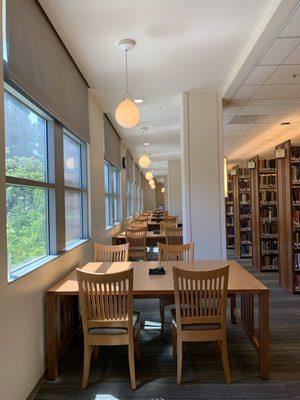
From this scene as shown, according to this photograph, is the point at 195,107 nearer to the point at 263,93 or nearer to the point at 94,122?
the point at 263,93

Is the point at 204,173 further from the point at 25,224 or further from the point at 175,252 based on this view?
the point at 25,224

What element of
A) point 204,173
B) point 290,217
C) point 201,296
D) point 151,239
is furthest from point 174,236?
point 201,296

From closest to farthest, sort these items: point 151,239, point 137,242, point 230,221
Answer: point 137,242
point 151,239
point 230,221

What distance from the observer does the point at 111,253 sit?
386 cm

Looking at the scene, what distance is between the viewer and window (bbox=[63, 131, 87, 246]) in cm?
370

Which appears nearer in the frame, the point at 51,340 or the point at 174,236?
the point at 51,340

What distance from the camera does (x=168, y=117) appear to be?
241 inches

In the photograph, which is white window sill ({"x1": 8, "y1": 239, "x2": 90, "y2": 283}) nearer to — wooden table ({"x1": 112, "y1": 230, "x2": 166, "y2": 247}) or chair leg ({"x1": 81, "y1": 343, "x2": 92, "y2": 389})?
chair leg ({"x1": 81, "y1": 343, "x2": 92, "y2": 389})

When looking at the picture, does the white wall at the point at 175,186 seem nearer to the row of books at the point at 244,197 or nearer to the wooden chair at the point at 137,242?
→ the row of books at the point at 244,197

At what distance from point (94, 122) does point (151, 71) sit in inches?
50.3

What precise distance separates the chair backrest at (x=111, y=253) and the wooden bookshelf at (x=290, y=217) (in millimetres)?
2524

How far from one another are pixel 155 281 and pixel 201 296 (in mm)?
472

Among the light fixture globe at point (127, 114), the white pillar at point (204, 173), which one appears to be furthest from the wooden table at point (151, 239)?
the light fixture globe at point (127, 114)

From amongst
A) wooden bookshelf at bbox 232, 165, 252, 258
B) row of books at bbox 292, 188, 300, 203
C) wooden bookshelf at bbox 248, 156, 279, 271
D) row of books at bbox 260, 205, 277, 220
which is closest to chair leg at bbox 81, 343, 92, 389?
row of books at bbox 292, 188, 300, 203
